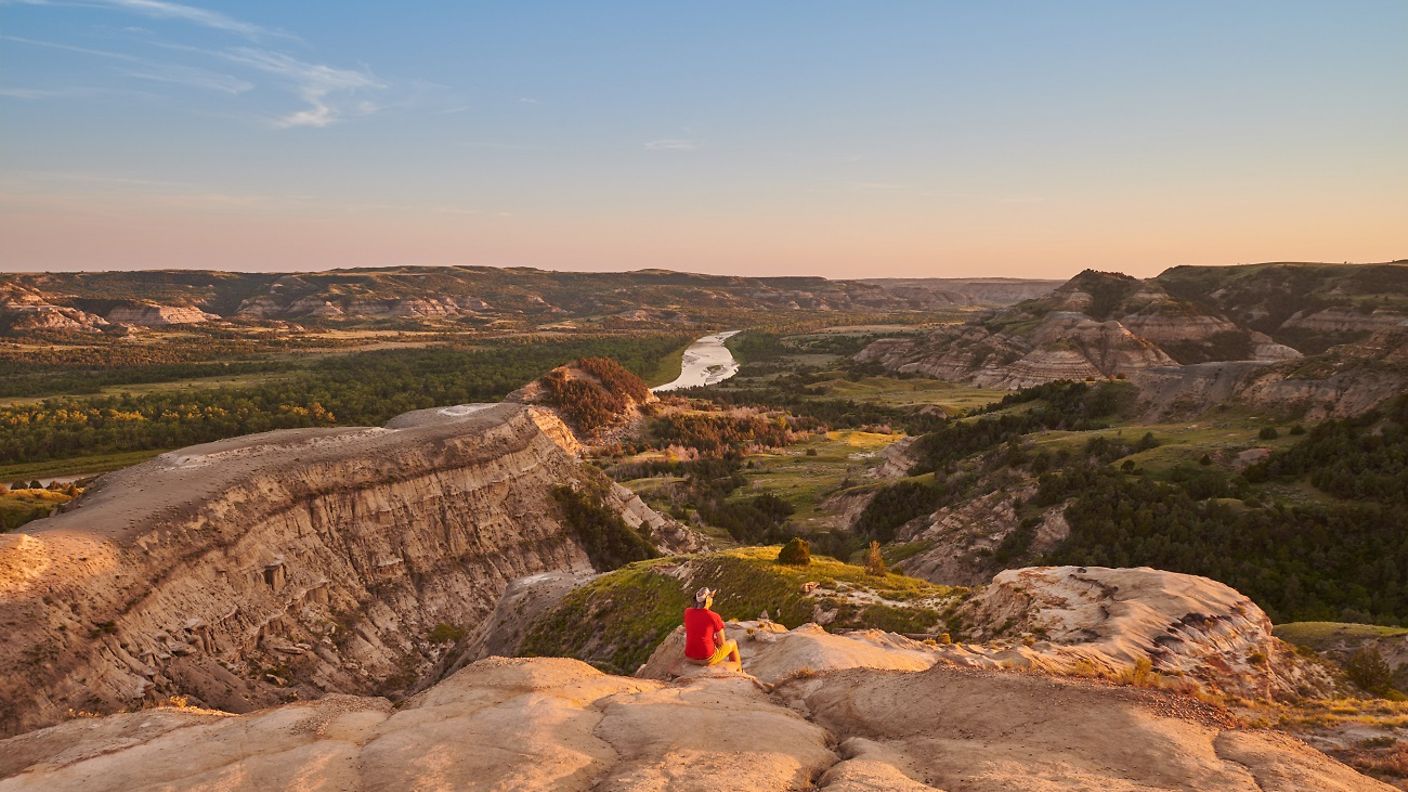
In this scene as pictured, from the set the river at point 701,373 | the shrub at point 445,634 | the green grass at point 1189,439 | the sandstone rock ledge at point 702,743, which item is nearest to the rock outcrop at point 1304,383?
the green grass at point 1189,439

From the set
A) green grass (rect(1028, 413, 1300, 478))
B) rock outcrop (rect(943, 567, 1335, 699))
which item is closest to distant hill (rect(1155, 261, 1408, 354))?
green grass (rect(1028, 413, 1300, 478))

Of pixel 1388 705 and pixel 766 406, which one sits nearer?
pixel 1388 705

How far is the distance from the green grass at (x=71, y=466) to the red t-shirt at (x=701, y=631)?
81050 mm

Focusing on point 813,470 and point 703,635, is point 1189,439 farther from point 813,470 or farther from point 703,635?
point 703,635

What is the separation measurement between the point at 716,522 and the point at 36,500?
50.4 m

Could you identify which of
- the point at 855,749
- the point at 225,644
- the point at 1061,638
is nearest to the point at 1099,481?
the point at 1061,638

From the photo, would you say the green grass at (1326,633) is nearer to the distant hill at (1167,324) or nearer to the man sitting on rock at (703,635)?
the man sitting on rock at (703,635)

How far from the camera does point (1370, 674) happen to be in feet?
64.6

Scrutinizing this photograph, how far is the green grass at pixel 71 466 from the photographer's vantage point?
70.8 meters

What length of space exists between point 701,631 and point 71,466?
86872mm

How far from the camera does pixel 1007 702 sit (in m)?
13.5

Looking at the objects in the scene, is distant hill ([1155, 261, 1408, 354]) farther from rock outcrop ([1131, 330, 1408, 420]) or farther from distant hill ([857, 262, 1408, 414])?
rock outcrop ([1131, 330, 1408, 420])

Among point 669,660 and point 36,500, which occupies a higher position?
point 669,660

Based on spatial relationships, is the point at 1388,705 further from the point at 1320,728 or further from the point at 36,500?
the point at 36,500
